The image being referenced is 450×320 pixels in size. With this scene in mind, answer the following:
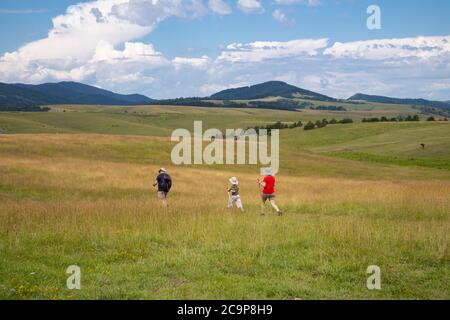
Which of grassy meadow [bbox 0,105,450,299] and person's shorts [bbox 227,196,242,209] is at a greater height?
grassy meadow [bbox 0,105,450,299]

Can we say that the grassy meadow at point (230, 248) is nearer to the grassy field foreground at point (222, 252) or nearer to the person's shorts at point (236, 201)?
the grassy field foreground at point (222, 252)

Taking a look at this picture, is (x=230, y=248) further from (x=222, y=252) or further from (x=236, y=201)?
(x=236, y=201)

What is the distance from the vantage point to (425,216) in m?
17.8

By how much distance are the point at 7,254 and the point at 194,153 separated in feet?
156

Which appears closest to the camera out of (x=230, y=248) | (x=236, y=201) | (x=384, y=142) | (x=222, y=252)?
(x=222, y=252)

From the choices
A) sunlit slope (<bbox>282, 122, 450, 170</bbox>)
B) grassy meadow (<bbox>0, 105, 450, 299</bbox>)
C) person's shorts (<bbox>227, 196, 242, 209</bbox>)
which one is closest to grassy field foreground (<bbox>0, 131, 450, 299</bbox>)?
grassy meadow (<bbox>0, 105, 450, 299</bbox>)

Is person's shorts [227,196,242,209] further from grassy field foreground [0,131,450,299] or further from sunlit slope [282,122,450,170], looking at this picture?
sunlit slope [282,122,450,170]

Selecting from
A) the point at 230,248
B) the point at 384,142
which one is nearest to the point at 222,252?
the point at 230,248

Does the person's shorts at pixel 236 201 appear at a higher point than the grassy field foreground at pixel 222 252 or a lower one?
lower

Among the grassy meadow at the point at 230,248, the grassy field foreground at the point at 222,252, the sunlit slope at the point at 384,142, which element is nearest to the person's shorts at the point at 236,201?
the grassy field foreground at the point at 222,252

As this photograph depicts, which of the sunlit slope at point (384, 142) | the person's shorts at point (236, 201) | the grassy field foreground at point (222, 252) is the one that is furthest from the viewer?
the sunlit slope at point (384, 142)

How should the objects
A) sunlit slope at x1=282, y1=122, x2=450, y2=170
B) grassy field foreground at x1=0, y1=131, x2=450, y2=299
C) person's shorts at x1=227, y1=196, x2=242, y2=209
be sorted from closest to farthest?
grassy field foreground at x1=0, y1=131, x2=450, y2=299
person's shorts at x1=227, y1=196, x2=242, y2=209
sunlit slope at x1=282, y1=122, x2=450, y2=170

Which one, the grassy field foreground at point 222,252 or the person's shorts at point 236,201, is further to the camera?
the person's shorts at point 236,201
